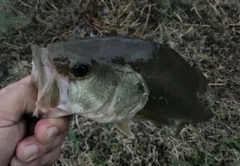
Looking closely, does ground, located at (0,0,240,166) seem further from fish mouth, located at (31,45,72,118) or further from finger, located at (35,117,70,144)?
fish mouth, located at (31,45,72,118)

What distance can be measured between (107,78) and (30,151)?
0.42 metres

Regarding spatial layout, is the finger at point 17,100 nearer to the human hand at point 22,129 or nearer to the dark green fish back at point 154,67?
the human hand at point 22,129

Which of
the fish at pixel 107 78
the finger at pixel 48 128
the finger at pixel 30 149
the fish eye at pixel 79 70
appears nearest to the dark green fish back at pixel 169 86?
the fish at pixel 107 78

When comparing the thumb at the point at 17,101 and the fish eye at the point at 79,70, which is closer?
the fish eye at the point at 79,70

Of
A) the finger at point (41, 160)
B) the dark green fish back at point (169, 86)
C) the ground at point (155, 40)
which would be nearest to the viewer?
the dark green fish back at point (169, 86)

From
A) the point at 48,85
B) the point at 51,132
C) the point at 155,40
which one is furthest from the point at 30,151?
the point at 155,40

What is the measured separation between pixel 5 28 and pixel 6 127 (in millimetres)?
1462

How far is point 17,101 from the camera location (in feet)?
4.92

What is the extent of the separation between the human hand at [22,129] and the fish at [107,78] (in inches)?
2.9

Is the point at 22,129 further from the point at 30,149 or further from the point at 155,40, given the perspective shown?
the point at 155,40

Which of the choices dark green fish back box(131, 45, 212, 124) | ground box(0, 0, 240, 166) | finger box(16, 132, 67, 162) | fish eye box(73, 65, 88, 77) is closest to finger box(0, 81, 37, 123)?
finger box(16, 132, 67, 162)

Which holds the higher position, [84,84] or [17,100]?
[84,84]

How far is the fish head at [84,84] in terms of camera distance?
130cm

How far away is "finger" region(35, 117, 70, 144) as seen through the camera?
4.81 feet
